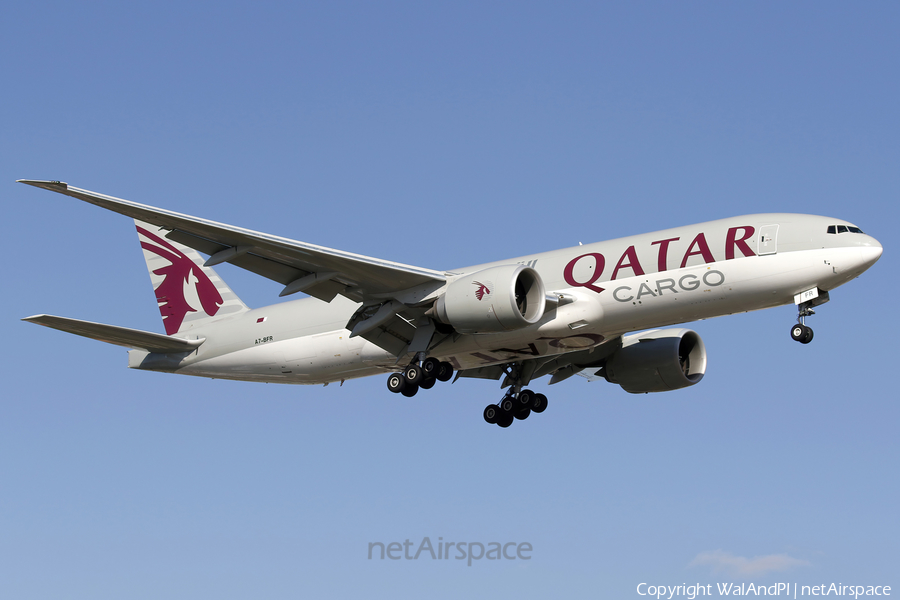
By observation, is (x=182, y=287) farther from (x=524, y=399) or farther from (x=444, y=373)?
(x=524, y=399)

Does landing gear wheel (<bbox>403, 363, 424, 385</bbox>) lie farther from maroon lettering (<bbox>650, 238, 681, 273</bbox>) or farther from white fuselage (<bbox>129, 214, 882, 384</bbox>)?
maroon lettering (<bbox>650, 238, 681, 273</bbox>)

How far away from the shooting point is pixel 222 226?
2498cm

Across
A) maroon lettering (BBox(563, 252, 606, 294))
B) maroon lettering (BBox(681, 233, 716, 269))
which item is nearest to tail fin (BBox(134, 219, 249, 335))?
maroon lettering (BBox(563, 252, 606, 294))

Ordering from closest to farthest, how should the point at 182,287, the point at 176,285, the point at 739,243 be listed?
the point at 739,243 < the point at 182,287 < the point at 176,285

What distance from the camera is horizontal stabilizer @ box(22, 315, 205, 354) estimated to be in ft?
88.9

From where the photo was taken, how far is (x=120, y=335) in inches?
1179

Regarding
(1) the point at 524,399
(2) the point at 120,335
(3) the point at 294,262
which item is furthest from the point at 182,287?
(1) the point at 524,399

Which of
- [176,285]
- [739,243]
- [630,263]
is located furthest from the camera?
[176,285]

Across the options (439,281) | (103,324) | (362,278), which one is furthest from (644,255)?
(103,324)

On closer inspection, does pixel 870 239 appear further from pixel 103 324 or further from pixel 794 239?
pixel 103 324

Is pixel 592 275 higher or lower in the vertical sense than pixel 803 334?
higher

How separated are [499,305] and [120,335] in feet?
38.3

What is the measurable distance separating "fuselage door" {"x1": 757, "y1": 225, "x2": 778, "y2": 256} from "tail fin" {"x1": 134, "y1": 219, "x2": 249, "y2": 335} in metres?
16.6

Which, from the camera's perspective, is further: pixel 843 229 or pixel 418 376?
pixel 418 376
